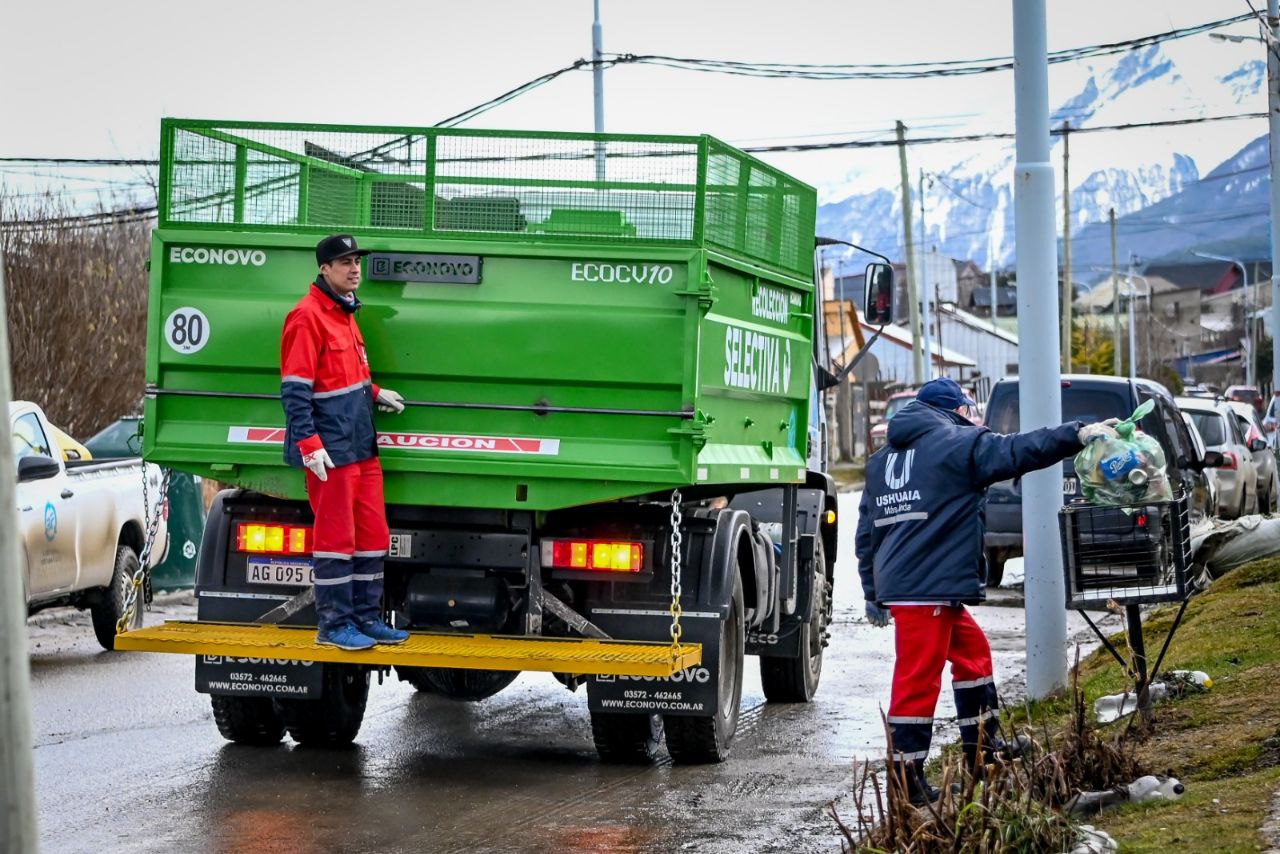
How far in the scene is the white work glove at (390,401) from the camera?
863 centimetres

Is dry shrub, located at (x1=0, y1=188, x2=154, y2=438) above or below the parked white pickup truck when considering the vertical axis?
above

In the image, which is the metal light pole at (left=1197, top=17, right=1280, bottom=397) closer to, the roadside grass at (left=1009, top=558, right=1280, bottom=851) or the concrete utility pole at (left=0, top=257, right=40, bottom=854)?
the roadside grass at (left=1009, top=558, right=1280, bottom=851)

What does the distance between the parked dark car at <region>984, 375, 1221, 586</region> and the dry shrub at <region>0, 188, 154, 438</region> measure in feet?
53.2

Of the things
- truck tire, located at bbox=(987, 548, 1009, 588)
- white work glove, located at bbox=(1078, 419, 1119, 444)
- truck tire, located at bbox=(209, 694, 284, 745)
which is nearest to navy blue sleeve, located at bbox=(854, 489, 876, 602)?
white work glove, located at bbox=(1078, 419, 1119, 444)

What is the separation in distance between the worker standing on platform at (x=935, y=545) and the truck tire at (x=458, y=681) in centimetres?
301

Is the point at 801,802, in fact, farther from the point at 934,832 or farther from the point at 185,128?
the point at 185,128

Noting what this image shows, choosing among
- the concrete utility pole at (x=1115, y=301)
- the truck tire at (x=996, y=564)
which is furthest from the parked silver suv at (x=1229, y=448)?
the concrete utility pole at (x=1115, y=301)

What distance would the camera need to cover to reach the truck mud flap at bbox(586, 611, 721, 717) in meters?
8.76

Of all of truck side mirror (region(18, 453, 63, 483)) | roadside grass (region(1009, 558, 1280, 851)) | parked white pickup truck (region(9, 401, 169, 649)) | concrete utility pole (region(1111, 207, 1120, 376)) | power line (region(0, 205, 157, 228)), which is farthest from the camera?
concrete utility pole (region(1111, 207, 1120, 376))

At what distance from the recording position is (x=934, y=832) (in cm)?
574

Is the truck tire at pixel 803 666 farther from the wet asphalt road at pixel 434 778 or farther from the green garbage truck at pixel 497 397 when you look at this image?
the green garbage truck at pixel 497 397

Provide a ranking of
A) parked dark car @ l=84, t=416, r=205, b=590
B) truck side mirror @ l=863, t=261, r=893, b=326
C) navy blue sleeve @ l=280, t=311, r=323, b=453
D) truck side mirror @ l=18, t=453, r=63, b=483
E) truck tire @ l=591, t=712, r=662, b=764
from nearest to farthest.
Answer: navy blue sleeve @ l=280, t=311, r=323, b=453 → truck tire @ l=591, t=712, r=662, b=764 → truck side mirror @ l=863, t=261, r=893, b=326 → truck side mirror @ l=18, t=453, r=63, b=483 → parked dark car @ l=84, t=416, r=205, b=590

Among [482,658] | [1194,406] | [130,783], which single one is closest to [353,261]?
[482,658]

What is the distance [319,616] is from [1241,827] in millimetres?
4271
